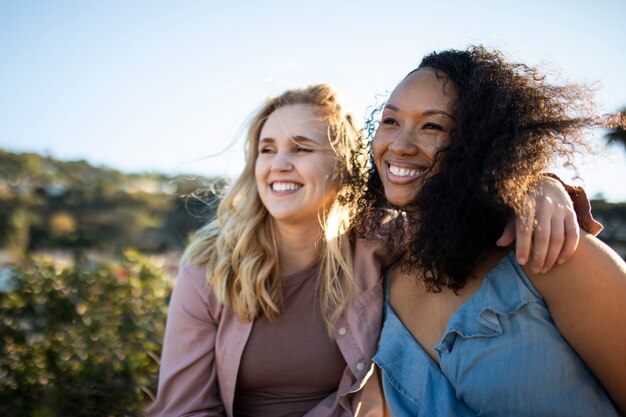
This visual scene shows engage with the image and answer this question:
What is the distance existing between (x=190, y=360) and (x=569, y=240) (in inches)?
73.6

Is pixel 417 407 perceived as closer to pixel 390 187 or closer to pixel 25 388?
pixel 390 187

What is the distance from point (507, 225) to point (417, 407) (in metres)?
0.84

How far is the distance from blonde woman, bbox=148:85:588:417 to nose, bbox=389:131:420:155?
65 centimetres

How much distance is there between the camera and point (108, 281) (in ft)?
14.6

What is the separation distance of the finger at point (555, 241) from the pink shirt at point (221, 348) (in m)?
0.95

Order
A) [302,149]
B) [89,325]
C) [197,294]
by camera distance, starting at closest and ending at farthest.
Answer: [197,294] < [302,149] < [89,325]

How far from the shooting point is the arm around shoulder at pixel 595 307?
172 centimetres

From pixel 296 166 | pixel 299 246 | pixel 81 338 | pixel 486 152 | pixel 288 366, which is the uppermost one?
pixel 486 152

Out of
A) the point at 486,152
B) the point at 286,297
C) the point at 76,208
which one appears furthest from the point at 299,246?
the point at 76,208

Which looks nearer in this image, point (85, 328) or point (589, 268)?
point (589, 268)

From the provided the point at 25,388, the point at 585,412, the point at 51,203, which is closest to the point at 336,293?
the point at 585,412

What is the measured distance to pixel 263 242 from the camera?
118 inches

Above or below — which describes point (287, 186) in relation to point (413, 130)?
below

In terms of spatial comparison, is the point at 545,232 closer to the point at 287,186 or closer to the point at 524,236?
the point at 524,236
